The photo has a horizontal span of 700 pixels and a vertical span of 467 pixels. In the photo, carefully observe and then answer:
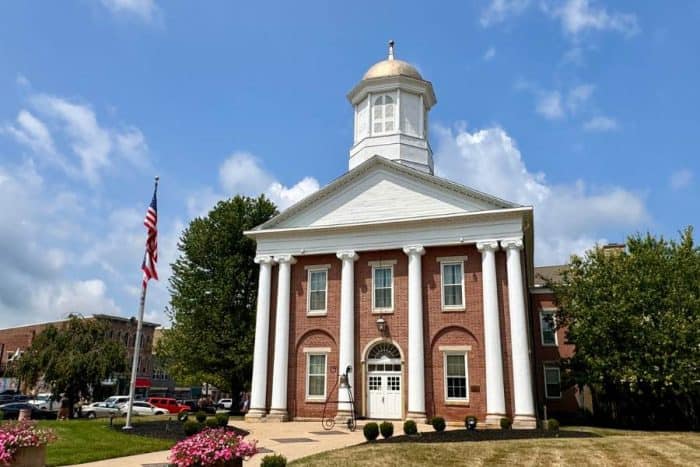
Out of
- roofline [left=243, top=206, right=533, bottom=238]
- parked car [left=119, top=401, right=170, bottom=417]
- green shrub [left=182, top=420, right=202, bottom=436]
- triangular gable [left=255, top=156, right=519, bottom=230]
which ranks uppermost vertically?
triangular gable [left=255, top=156, right=519, bottom=230]

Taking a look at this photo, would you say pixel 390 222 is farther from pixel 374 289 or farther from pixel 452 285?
pixel 452 285

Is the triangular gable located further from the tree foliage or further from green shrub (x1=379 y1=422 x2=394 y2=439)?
the tree foliage

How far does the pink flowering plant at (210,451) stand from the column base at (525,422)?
16.0 metres

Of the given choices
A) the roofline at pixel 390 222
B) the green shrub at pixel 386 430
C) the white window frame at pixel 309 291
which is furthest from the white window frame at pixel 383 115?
the green shrub at pixel 386 430

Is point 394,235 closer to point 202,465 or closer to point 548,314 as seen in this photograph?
point 548,314

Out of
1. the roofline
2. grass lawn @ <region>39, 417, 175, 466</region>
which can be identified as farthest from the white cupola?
grass lawn @ <region>39, 417, 175, 466</region>

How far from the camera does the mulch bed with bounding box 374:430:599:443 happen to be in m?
17.6

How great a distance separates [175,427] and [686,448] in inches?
666

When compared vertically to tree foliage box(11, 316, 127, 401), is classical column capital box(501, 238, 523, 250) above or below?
above

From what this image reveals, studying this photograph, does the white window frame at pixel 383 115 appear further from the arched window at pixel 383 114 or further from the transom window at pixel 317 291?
the transom window at pixel 317 291

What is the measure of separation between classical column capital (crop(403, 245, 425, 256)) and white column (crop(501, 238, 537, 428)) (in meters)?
3.70

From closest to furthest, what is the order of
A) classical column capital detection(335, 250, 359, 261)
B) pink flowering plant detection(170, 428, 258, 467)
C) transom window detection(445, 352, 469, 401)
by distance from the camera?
pink flowering plant detection(170, 428, 258, 467) → transom window detection(445, 352, 469, 401) → classical column capital detection(335, 250, 359, 261)

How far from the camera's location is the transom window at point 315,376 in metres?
27.2

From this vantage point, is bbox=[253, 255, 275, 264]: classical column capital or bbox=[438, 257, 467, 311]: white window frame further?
bbox=[253, 255, 275, 264]: classical column capital
